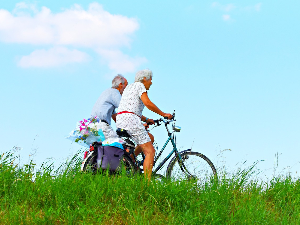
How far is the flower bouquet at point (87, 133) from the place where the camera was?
7.75 metres

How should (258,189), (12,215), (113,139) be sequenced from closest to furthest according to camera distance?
(12,215)
(258,189)
(113,139)

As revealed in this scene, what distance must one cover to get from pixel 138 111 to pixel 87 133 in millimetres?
1366

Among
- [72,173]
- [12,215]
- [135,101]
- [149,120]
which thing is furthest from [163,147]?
[12,215]

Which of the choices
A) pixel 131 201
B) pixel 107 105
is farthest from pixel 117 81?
pixel 131 201

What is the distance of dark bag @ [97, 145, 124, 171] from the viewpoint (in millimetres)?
7207

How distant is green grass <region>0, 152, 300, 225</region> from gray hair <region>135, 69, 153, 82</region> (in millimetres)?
1968

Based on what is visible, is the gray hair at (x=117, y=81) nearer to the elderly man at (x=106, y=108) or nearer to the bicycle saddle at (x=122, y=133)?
the elderly man at (x=106, y=108)

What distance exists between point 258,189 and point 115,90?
140 inches

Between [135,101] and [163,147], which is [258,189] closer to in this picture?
[163,147]

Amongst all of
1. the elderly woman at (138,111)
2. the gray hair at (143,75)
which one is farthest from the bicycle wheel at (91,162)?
the gray hair at (143,75)

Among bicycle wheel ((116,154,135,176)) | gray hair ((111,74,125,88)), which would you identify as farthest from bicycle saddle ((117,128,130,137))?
gray hair ((111,74,125,88))

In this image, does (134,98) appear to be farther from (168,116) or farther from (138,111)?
(168,116)

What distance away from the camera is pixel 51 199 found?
18.1 ft

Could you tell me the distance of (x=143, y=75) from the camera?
7.07 meters
